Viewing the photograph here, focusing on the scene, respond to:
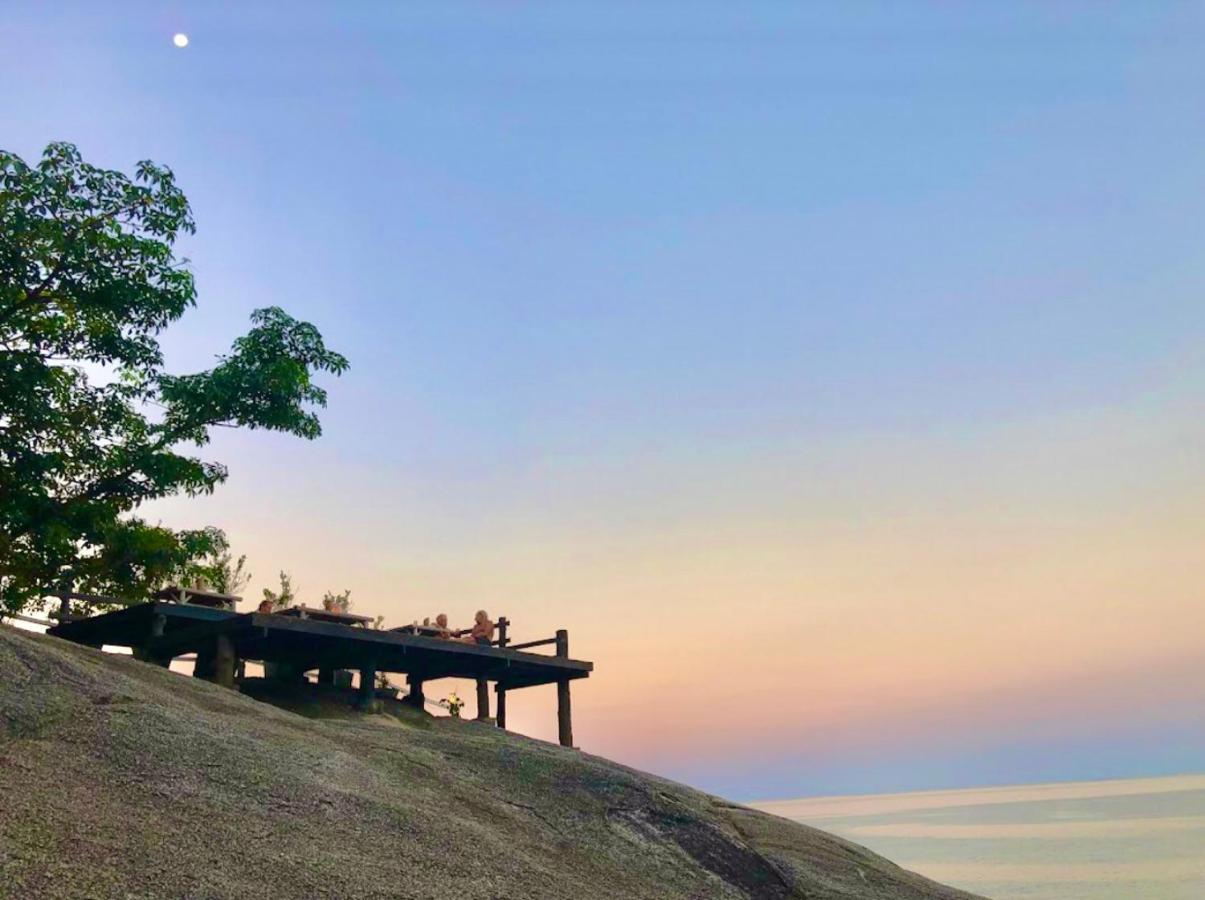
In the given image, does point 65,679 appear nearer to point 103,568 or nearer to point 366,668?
point 366,668

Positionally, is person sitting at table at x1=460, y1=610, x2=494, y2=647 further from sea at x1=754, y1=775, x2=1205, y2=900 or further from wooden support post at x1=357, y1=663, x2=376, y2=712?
sea at x1=754, y1=775, x2=1205, y2=900

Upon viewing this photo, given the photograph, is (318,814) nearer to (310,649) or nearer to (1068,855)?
(310,649)

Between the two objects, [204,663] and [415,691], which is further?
[415,691]

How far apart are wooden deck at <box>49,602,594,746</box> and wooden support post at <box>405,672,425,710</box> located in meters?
0.03

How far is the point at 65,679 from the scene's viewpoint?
567 inches

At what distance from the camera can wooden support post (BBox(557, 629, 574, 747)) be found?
96.8 ft

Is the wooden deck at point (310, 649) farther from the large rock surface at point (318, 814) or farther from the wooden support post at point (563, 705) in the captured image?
the large rock surface at point (318, 814)

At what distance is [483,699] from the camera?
106 ft

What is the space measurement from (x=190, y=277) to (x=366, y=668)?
11328 mm

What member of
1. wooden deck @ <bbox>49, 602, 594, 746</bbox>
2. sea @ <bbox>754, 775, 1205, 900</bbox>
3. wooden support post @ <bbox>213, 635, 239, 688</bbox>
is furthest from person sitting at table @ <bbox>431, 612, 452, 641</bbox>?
sea @ <bbox>754, 775, 1205, 900</bbox>

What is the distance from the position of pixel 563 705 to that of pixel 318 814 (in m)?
18.6

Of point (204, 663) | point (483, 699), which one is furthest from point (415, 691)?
point (204, 663)

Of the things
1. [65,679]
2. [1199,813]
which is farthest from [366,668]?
[1199,813]

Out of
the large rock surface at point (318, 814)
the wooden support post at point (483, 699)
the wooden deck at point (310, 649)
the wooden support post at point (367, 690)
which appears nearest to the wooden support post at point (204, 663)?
the wooden deck at point (310, 649)
